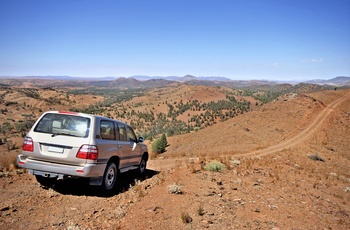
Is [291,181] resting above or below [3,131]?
above

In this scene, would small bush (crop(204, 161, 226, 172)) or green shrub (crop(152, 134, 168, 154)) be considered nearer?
small bush (crop(204, 161, 226, 172))

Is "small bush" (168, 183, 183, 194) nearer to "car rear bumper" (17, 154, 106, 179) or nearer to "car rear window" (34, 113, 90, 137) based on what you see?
"car rear bumper" (17, 154, 106, 179)

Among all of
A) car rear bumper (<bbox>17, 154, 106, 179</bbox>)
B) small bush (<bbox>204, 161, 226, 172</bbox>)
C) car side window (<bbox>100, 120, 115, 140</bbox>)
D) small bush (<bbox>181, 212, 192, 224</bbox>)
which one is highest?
car side window (<bbox>100, 120, 115, 140</bbox>)

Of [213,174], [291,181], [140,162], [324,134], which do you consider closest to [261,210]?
[213,174]

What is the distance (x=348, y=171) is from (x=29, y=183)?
15.4m

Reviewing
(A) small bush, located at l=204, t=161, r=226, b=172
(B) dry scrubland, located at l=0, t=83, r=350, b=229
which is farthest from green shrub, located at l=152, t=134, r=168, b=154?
(A) small bush, located at l=204, t=161, r=226, b=172

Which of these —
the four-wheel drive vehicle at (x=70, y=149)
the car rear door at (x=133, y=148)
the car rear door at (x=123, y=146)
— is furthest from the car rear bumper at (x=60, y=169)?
the car rear door at (x=133, y=148)

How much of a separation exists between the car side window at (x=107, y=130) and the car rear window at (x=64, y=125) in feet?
1.52

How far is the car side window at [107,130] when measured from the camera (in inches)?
264

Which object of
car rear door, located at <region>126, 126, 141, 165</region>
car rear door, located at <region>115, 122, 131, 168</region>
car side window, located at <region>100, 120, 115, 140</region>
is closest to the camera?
car side window, located at <region>100, 120, 115, 140</region>

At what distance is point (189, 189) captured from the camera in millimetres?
6973

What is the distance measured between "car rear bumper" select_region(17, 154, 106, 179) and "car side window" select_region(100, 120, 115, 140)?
82 cm

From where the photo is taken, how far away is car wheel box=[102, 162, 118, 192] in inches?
261

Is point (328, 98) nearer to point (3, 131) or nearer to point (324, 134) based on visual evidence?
point (324, 134)
